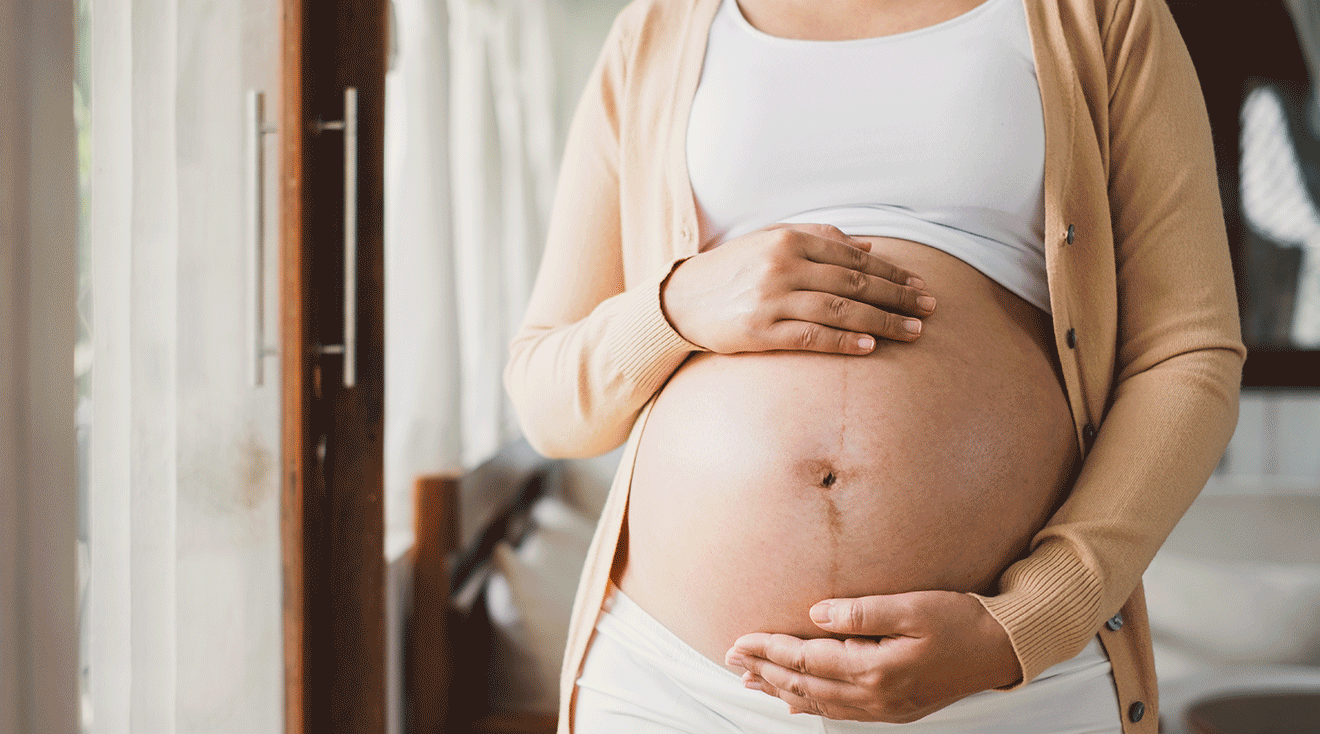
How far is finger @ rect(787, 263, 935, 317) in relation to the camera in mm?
671

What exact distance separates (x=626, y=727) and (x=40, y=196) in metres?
0.62

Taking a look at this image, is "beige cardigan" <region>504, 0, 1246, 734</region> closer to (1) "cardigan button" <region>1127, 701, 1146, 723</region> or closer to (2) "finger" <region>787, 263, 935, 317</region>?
(1) "cardigan button" <region>1127, 701, 1146, 723</region>

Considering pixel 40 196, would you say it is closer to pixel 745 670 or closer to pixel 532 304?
pixel 532 304

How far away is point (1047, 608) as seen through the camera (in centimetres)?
63

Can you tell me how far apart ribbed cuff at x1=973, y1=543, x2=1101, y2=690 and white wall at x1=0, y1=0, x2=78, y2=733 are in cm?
71

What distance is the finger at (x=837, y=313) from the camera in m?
0.67

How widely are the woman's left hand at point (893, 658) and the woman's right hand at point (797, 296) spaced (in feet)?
0.65

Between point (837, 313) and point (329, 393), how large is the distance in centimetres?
80

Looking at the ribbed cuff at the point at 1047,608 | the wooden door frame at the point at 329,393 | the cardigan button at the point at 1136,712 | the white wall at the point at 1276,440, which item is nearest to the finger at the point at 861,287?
the ribbed cuff at the point at 1047,608

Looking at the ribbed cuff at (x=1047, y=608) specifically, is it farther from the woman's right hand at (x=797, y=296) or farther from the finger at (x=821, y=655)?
the woman's right hand at (x=797, y=296)

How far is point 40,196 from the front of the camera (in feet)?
2.24

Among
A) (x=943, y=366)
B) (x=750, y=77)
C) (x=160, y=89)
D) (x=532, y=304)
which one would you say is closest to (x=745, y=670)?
(x=943, y=366)

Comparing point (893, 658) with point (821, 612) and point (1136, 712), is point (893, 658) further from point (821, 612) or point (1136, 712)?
point (1136, 712)

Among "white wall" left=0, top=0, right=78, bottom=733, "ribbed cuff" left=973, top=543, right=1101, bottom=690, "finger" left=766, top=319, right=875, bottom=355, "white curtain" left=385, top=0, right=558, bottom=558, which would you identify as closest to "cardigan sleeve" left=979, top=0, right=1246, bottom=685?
"ribbed cuff" left=973, top=543, right=1101, bottom=690
